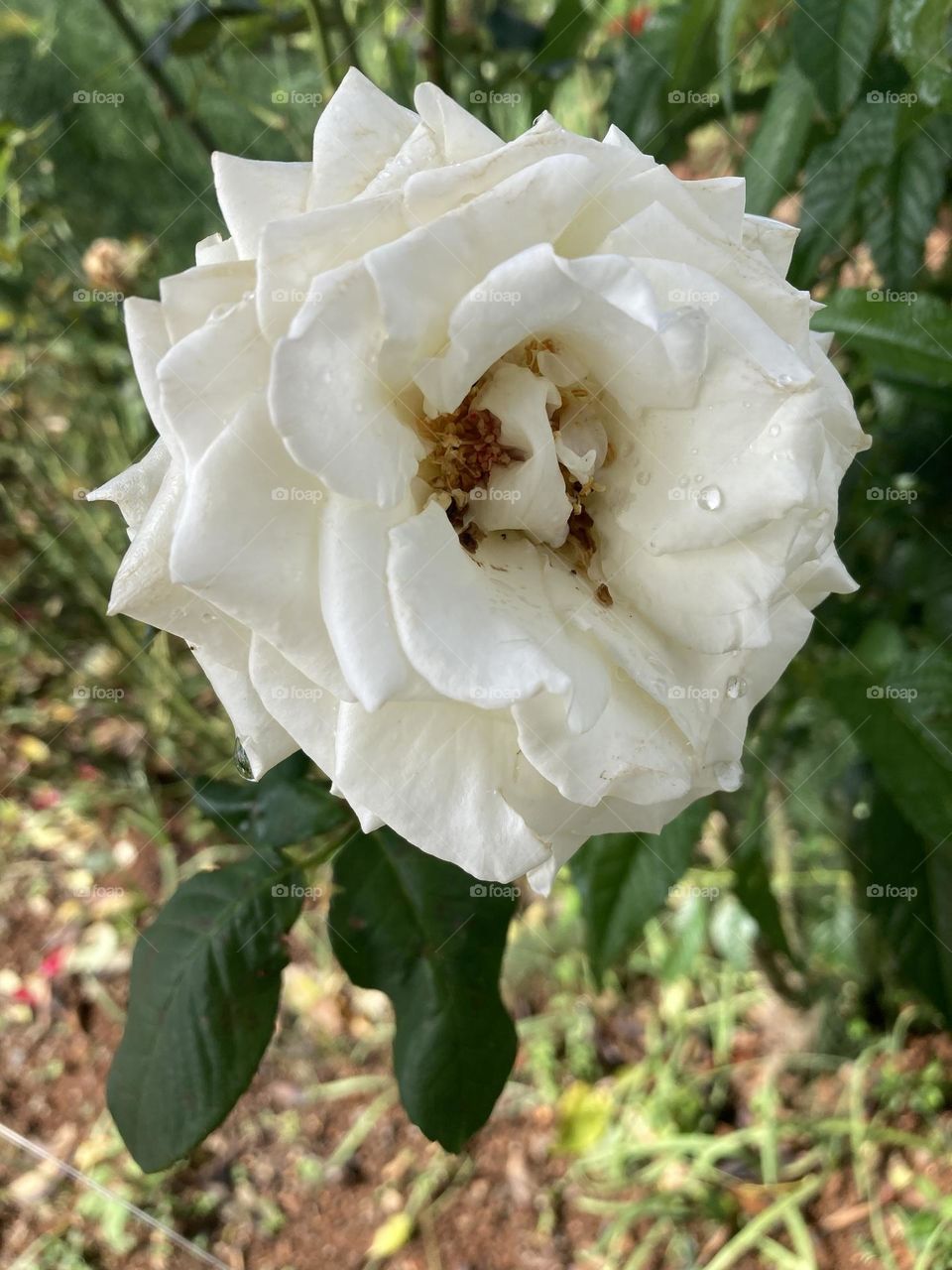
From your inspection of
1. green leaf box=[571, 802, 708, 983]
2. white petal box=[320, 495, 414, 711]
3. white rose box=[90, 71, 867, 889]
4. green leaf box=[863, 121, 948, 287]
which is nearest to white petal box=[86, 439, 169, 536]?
white rose box=[90, 71, 867, 889]

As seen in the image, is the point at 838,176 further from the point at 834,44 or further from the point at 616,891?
the point at 616,891

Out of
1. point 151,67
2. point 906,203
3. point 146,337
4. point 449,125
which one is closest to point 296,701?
point 146,337

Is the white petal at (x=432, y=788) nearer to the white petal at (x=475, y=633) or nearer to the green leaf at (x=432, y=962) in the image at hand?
the white petal at (x=475, y=633)

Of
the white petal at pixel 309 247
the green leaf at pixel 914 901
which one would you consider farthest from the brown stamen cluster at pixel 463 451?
the green leaf at pixel 914 901

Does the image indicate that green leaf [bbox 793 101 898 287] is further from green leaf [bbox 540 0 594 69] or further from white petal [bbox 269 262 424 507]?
white petal [bbox 269 262 424 507]

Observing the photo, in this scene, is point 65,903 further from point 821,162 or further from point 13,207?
point 821,162
